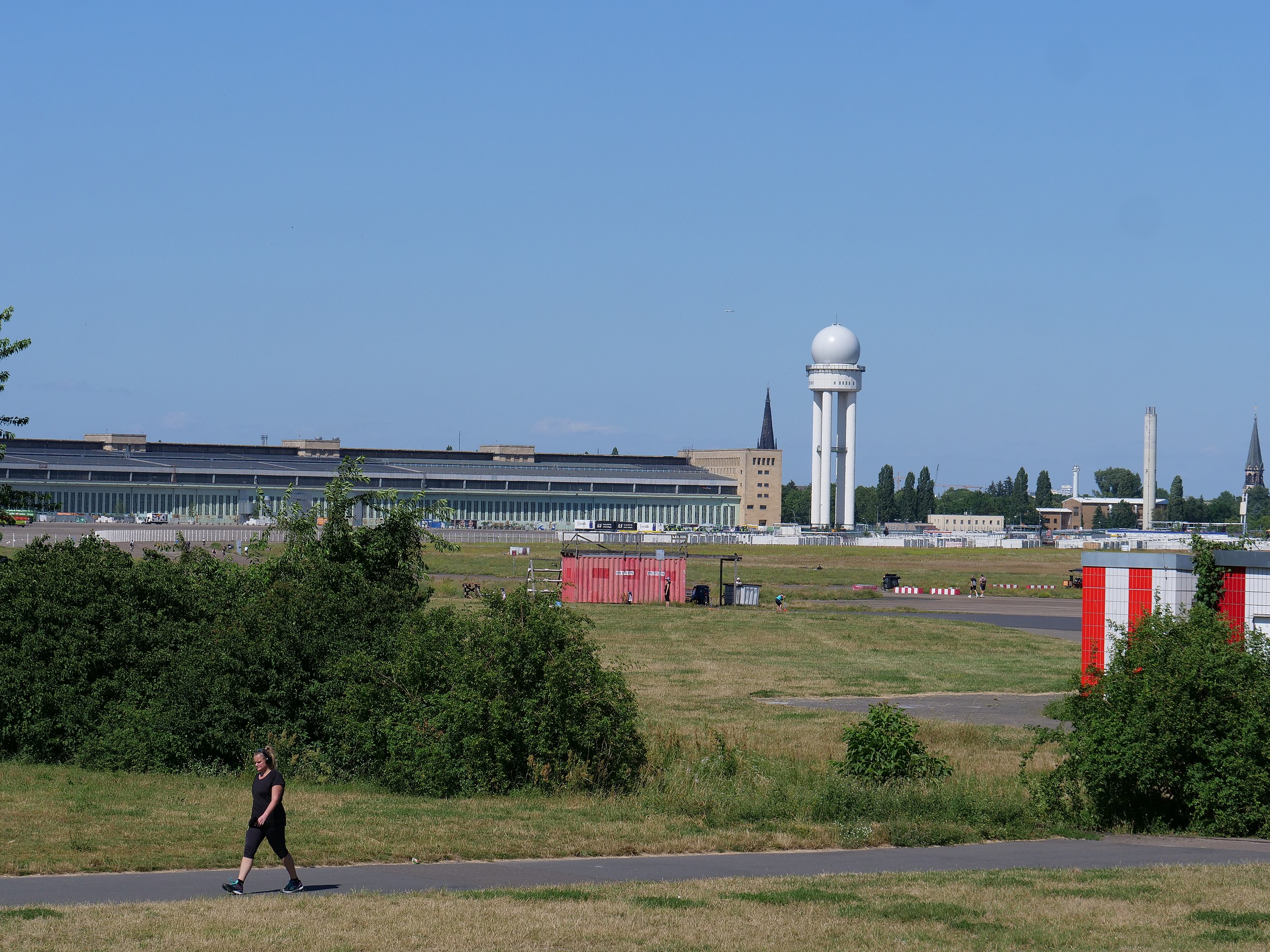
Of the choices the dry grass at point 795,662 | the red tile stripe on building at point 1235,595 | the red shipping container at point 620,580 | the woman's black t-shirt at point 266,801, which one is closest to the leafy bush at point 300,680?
the dry grass at point 795,662

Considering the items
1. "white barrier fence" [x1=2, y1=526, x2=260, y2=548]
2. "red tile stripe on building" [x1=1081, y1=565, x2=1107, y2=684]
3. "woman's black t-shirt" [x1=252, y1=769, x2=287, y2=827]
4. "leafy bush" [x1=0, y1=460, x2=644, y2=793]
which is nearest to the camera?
"woman's black t-shirt" [x1=252, y1=769, x2=287, y2=827]

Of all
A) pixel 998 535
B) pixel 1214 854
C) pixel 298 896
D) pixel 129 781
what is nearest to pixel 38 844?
pixel 298 896

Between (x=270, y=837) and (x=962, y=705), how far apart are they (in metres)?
23.5

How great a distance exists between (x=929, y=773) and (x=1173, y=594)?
6.59m

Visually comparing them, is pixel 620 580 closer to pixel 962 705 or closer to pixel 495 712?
pixel 962 705

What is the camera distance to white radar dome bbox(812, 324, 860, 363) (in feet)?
636

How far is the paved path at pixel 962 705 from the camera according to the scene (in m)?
31.2

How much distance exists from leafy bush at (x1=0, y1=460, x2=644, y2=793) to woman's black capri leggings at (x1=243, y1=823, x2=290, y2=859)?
6182 mm

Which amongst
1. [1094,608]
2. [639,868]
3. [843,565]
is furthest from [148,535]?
[639,868]

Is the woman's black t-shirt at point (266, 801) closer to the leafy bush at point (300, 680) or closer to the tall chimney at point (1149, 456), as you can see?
the leafy bush at point (300, 680)

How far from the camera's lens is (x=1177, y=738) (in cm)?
1792

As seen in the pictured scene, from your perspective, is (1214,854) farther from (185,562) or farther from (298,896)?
(185,562)

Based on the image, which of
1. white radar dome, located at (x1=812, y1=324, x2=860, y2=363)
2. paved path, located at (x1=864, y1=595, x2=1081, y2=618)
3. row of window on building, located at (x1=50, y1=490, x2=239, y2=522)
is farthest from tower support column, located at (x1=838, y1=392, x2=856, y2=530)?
paved path, located at (x1=864, y1=595, x2=1081, y2=618)

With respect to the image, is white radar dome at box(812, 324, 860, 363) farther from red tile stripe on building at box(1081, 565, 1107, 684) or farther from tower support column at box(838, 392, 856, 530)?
red tile stripe on building at box(1081, 565, 1107, 684)
